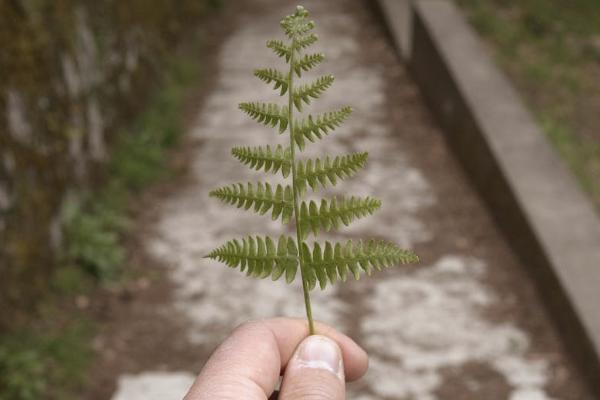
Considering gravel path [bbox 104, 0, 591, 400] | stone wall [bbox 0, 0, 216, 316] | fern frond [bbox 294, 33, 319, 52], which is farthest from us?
stone wall [bbox 0, 0, 216, 316]

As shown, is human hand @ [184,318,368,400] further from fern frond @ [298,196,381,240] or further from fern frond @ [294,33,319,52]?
fern frond @ [294,33,319,52]

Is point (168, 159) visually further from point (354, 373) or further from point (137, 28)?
point (354, 373)

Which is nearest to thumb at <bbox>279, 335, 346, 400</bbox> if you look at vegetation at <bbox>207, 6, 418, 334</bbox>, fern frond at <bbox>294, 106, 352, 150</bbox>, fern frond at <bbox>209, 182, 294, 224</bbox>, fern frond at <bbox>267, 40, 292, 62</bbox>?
vegetation at <bbox>207, 6, 418, 334</bbox>

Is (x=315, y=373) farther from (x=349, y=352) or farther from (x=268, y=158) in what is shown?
(x=268, y=158)

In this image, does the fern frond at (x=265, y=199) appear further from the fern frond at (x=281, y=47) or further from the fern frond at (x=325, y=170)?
the fern frond at (x=281, y=47)

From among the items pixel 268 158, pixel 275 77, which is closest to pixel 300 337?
pixel 268 158
